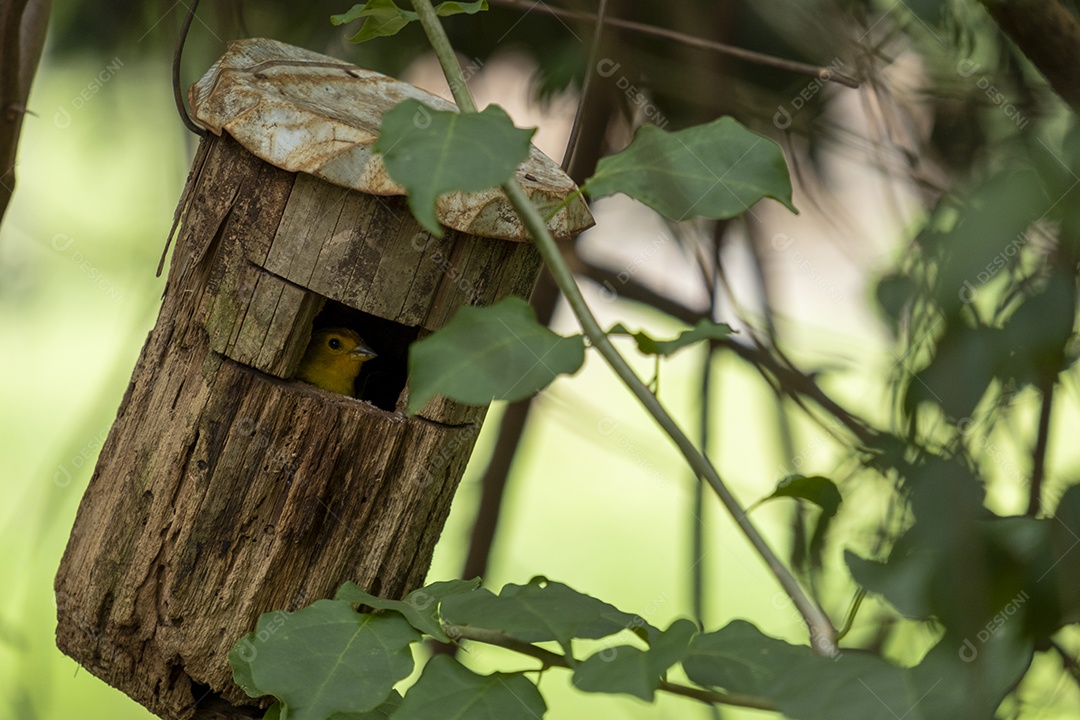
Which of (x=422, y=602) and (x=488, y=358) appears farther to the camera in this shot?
(x=422, y=602)

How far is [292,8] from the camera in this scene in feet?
8.80

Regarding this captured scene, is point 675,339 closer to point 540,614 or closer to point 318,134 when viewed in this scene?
point 540,614

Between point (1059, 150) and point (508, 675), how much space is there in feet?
2.78

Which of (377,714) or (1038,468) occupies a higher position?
(1038,468)

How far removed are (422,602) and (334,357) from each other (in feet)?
3.96

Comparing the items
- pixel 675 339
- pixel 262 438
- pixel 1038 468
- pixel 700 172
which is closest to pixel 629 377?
pixel 675 339

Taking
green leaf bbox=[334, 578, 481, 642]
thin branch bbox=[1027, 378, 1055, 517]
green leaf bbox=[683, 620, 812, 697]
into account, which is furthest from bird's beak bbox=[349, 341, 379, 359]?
thin branch bbox=[1027, 378, 1055, 517]

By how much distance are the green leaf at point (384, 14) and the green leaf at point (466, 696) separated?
2.69 feet

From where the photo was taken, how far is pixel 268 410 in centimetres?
167

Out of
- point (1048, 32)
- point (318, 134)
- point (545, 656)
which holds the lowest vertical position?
point (545, 656)

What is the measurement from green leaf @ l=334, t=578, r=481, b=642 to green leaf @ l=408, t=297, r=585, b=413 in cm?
38

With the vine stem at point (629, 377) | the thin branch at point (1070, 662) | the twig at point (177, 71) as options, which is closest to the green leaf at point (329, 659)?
the vine stem at point (629, 377)

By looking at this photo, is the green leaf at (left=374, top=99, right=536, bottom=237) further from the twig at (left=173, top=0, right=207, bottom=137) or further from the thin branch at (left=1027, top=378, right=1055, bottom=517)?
the twig at (left=173, top=0, right=207, bottom=137)

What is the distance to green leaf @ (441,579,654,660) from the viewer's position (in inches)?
47.5
